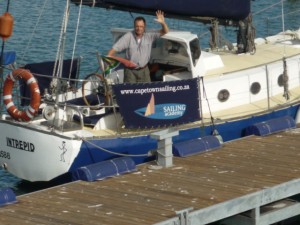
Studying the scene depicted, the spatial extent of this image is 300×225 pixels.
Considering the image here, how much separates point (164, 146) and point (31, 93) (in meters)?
2.53

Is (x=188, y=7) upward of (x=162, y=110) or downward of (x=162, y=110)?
upward

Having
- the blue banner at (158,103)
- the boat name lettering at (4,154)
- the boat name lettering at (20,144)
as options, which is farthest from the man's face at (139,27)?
the boat name lettering at (4,154)

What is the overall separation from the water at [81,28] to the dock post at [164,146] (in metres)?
13.3

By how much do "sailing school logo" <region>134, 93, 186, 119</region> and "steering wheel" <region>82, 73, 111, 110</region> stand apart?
0.67 m

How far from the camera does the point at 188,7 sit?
69.8ft

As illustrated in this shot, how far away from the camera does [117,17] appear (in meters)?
40.7

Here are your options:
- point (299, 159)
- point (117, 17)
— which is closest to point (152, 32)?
point (299, 159)

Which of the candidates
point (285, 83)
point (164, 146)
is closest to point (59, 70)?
point (164, 146)

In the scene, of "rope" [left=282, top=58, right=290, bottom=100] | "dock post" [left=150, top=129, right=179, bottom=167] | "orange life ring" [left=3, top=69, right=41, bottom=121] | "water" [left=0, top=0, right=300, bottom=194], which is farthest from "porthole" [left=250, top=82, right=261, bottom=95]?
"water" [left=0, top=0, right=300, bottom=194]

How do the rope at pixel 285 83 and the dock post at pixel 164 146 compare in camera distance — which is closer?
the dock post at pixel 164 146

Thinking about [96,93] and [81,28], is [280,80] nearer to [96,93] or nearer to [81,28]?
[96,93]

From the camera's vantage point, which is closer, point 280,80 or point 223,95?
point 223,95

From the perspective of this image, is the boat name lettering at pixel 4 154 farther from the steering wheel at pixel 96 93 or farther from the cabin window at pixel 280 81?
the cabin window at pixel 280 81

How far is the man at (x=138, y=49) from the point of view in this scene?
67.7 feet
